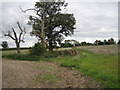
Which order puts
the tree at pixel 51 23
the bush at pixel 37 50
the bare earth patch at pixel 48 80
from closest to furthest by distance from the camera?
the bare earth patch at pixel 48 80, the bush at pixel 37 50, the tree at pixel 51 23

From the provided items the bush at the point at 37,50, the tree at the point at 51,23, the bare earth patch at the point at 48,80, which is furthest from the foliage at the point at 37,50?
the bare earth patch at the point at 48,80

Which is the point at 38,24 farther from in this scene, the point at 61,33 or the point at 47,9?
the point at 61,33

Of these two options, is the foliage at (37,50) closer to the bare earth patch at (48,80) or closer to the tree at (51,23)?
the tree at (51,23)

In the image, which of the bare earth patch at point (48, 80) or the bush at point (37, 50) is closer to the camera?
the bare earth patch at point (48, 80)

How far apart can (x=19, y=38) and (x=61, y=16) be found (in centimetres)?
809

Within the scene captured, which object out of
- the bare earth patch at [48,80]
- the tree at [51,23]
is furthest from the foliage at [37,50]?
the bare earth patch at [48,80]

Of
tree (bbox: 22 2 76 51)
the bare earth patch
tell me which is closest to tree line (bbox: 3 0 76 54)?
tree (bbox: 22 2 76 51)

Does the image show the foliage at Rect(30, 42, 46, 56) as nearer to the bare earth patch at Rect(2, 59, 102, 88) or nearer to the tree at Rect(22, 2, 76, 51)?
the tree at Rect(22, 2, 76, 51)

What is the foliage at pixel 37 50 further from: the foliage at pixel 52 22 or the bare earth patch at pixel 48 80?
the bare earth patch at pixel 48 80

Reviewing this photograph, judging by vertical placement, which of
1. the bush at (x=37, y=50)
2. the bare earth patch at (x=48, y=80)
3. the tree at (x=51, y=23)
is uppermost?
the tree at (x=51, y=23)

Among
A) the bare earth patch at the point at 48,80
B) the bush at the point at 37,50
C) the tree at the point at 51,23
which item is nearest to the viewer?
the bare earth patch at the point at 48,80

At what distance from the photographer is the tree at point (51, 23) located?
56.6ft

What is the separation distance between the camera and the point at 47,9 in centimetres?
1755

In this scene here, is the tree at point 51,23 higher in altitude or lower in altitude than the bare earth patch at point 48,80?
higher
